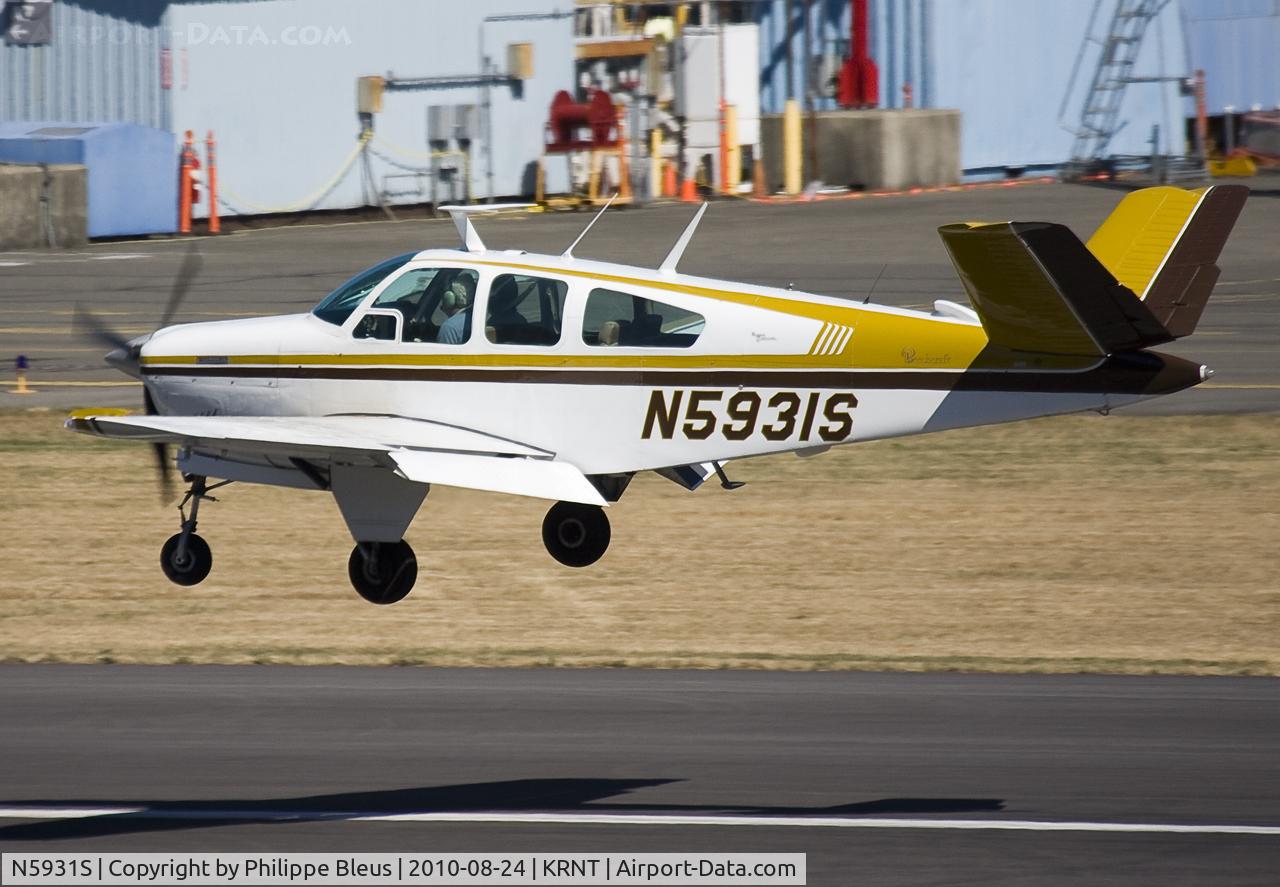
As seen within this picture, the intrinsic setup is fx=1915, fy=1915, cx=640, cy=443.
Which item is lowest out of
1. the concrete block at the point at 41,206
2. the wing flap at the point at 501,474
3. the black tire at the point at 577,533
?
the black tire at the point at 577,533

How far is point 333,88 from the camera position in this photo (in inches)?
1944

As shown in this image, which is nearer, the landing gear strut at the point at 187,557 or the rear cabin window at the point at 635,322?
the rear cabin window at the point at 635,322

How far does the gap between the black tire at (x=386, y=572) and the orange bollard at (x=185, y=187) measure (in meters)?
32.3

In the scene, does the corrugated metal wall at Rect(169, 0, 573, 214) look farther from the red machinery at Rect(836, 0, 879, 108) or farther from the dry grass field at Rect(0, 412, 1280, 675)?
the dry grass field at Rect(0, 412, 1280, 675)

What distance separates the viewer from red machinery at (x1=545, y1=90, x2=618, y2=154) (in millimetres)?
51250

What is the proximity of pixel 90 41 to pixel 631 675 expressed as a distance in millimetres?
31243

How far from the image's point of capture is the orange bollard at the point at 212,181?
155 feet

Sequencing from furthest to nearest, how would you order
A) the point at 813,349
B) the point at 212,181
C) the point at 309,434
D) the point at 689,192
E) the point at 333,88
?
the point at 689,192 → the point at 333,88 → the point at 212,181 → the point at 309,434 → the point at 813,349

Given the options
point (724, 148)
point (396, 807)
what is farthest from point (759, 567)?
point (724, 148)

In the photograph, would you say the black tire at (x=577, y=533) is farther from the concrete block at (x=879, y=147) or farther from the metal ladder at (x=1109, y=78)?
the metal ladder at (x=1109, y=78)

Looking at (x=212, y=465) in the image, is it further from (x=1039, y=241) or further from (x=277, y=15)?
(x=277, y=15)

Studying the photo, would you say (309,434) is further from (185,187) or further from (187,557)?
(185,187)

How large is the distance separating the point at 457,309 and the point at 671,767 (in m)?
4.57

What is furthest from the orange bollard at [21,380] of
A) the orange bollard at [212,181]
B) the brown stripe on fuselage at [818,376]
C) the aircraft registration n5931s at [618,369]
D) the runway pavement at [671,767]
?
the aircraft registration n5931s at [618,369]
